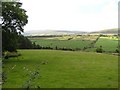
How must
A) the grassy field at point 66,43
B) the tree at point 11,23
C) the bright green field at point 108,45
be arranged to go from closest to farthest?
the tree at point 11,23, the bright green field at point 108,45, the grassy field at point 66,43

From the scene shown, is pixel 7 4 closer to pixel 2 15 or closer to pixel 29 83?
pixel 2 15

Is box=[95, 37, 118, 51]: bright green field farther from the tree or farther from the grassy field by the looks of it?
the tree

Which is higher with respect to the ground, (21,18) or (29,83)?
(21,18)

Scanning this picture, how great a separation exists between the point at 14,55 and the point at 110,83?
41362 mm

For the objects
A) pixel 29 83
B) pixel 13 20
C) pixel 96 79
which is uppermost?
pixel 13 20

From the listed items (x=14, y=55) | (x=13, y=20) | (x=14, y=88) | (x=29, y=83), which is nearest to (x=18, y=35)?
(x=13, y=20)

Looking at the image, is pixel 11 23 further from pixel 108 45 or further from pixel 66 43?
pixel 66 43

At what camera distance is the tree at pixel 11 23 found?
2174 inches

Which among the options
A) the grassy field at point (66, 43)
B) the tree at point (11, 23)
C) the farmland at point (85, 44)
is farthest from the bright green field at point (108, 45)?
the tree at point (11, 23)

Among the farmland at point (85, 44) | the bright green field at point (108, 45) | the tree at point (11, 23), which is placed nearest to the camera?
the tree at point (11, 23)

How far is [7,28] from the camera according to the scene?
55875 millimetres

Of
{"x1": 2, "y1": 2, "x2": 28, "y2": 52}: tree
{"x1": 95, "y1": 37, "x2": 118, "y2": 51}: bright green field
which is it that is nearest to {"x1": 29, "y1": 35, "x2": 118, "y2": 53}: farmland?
{"x1": 95, "y1": 37, "x2": 118, "y2": 51}: bright green field

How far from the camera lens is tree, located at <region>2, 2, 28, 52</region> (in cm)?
5521

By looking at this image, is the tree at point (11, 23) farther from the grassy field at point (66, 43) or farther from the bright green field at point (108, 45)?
the grassy field at point (66, 43)
